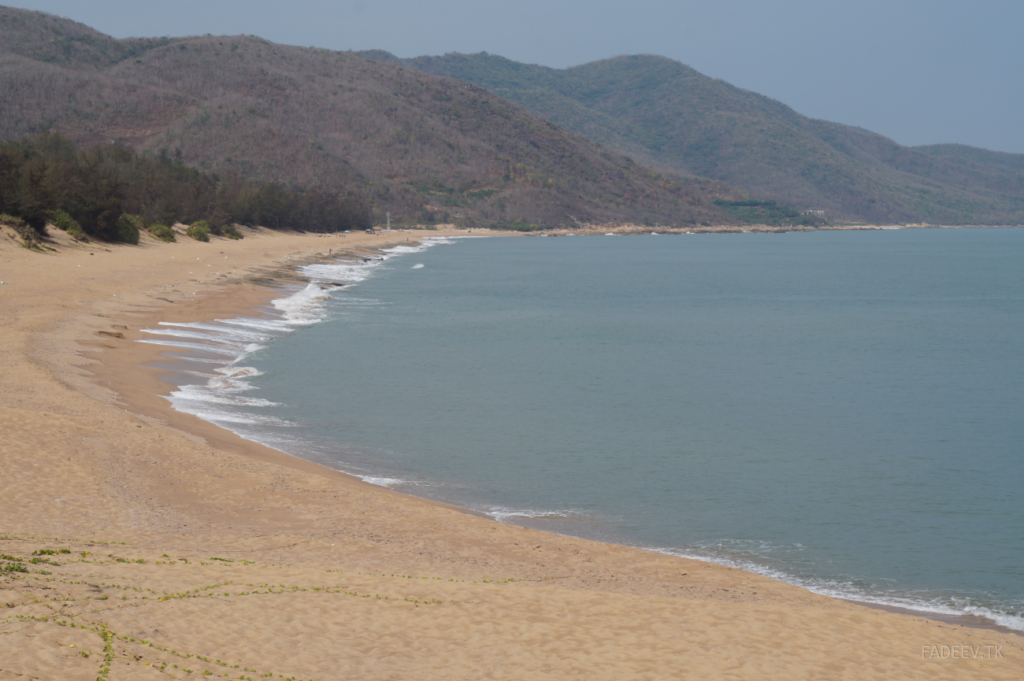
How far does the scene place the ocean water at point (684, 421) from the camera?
1114 centimetres

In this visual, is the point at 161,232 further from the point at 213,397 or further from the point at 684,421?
the point at 684,421

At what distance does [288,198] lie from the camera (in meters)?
83.9

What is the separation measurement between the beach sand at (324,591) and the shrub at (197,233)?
43.2 meters

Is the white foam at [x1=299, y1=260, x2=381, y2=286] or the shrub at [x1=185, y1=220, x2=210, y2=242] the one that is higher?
the shrub at [x1=185, y1=220, x2=210, y2=242]

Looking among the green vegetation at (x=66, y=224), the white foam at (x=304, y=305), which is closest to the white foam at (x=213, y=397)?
the white foam at (x=304, y=305)

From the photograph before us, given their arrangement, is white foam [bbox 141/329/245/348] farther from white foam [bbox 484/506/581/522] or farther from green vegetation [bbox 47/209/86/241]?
green vegetation [bbox 47/209/86/241]

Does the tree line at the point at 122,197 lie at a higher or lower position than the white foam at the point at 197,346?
higher

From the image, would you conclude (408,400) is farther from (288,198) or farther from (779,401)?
(288,198)

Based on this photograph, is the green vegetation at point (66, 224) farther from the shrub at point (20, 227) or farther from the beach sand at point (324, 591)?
the beach sand at point (324, 591)

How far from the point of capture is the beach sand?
6.22 metres

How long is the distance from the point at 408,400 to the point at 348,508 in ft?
28.2

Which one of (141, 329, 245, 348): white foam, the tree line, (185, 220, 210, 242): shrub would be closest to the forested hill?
the tree line

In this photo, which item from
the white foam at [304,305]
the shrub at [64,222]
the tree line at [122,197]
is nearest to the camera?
the white foam at [304,305]

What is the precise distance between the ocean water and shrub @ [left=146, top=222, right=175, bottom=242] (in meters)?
13.9
